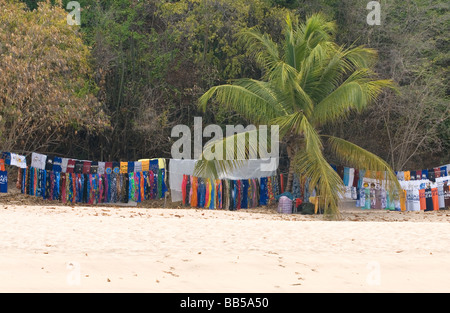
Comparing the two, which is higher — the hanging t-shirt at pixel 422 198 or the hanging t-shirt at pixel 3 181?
the hanging t-shirt at pixel 3 181

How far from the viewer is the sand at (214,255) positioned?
898 cm

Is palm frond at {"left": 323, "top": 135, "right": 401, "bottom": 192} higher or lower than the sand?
higher

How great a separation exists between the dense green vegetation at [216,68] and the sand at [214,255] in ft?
31.0

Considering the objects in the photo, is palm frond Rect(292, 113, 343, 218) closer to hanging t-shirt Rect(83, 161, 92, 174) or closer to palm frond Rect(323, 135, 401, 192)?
palm frond Rect(323, 135, 401, 192)

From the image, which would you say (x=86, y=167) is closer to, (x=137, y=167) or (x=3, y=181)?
(x=137, y=167)

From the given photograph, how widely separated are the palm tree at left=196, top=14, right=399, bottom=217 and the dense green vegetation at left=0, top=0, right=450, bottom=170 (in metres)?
4.53

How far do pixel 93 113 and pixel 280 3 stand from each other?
769cm

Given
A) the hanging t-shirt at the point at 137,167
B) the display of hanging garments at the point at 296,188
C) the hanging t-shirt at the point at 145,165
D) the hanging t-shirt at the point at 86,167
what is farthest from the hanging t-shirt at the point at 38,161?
the display of hanging garments at the point at 296,188

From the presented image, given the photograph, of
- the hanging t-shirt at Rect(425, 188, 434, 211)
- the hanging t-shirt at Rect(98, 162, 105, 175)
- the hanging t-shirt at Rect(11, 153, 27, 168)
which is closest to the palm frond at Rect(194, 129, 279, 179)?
the hanging t-shirt at Rect(98, 162, 105, 175)

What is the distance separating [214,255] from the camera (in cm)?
1059

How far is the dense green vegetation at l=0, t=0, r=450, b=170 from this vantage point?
2336cm

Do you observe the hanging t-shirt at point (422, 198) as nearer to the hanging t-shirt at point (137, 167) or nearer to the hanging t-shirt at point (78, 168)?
the hanging t-shirt at point (137, 167)
